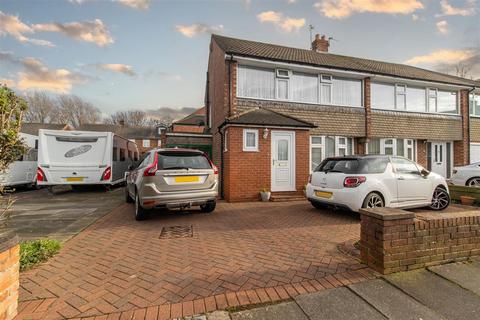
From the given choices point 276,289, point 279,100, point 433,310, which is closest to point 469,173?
point 279,100

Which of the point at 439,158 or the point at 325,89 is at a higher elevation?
the point at 325,89

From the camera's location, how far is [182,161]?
536cm

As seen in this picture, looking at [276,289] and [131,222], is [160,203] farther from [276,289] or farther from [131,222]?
[276,289]

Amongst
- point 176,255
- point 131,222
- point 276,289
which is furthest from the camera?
point 131,222

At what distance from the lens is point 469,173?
870cm

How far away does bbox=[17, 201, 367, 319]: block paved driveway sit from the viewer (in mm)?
2234

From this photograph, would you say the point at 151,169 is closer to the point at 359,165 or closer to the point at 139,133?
the point at 359,165

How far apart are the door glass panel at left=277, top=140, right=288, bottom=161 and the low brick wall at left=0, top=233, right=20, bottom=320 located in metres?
7.14

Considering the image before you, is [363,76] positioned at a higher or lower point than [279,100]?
higher

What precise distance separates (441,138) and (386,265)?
1328cm

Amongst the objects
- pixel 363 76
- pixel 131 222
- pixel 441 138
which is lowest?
pixel 131 222

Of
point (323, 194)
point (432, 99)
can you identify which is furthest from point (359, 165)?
point (432, 99)

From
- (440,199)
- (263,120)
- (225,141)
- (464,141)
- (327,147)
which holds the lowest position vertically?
(440,199)

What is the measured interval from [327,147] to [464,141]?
8.64 meters
